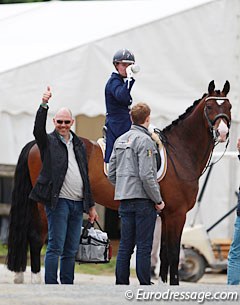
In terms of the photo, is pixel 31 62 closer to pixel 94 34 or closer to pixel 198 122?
pixel 94 34

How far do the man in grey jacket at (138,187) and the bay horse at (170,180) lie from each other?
1.32 m

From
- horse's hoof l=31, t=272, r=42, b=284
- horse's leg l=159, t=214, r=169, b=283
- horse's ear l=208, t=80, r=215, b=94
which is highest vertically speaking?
horse's ear l=208, t=80, r=215, b=94

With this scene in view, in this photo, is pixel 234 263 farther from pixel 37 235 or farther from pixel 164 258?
pixel 37 235

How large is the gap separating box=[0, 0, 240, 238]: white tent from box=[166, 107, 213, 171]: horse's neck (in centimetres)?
414

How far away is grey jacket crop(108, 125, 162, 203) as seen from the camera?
9617 mm

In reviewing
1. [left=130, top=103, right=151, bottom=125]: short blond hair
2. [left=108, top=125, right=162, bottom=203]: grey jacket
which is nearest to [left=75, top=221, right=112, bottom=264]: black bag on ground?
[left=108, top=125, right=162, bottom=203]: grey jacket

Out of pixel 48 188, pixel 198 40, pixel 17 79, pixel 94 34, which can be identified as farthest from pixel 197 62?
pixel 48 188

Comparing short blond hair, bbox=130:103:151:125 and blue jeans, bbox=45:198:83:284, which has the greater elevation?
short blond hair, bbox=130:103:151:125

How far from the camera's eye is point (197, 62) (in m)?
16.1

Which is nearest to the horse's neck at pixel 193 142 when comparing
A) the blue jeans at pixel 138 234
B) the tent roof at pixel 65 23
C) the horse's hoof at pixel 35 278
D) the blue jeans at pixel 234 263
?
the blue jeans at pixel 234 263

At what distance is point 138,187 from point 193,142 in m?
2.04

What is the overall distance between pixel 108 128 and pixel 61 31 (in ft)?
20.0

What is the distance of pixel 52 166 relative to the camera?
9.97m

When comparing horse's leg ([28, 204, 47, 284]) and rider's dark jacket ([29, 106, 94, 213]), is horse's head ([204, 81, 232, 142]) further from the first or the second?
horse's leg ([28, 204, 47, 284])
